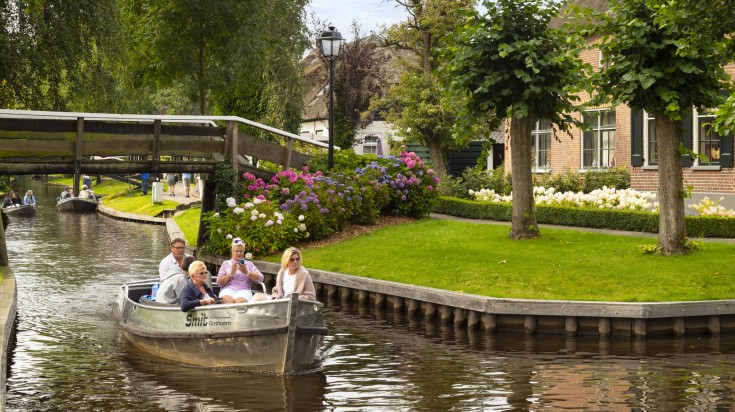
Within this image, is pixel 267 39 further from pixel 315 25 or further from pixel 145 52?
pixel 315 25

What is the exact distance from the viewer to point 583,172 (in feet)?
108

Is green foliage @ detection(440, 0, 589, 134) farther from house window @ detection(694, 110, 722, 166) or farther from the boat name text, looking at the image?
the boat name text

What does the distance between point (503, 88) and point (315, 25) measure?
1373 inches

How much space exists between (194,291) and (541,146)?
2270 centimetres

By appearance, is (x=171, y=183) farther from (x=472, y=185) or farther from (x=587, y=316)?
(x=587, y=316)

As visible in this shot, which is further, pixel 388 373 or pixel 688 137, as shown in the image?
pixel 688 137

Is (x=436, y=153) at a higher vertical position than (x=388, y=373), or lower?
higher

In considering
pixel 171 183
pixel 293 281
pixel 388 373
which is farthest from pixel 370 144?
pixel 388 373

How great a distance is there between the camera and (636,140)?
3052 centimetres

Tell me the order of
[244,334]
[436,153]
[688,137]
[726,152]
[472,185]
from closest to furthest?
[244,334]
[726,152]
[688,137]
[472,185]
[436,153]

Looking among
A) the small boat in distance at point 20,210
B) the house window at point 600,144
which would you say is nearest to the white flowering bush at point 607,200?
the house window at point 600,144

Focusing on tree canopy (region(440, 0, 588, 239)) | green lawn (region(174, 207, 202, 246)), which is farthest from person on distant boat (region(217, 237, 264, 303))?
green lawn (region(174, 207, 202, 246))

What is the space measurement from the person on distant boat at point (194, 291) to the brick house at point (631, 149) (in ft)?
39.8

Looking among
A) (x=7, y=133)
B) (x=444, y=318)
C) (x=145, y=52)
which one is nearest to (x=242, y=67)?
(x=145, y=52)
